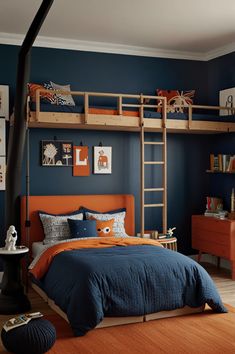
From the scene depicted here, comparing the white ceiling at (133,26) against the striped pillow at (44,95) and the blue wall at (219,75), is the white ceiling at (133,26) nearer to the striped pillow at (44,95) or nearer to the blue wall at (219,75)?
the blue wall at (219,75)

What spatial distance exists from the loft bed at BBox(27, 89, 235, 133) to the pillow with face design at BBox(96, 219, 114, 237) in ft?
3.95

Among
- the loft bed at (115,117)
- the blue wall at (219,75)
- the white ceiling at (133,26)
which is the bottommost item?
the loft bed at (115,117)

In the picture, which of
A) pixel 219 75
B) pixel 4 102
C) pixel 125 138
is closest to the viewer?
pixel 4 102

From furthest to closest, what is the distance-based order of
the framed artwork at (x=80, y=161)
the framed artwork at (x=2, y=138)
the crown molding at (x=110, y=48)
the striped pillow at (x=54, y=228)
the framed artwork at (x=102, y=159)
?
the framed artwork at (x=102, y=159)
the framed artwork at (x=80, y=161)
the crown molding at (x=110, y=48)
the framed artwork at (x=2, y=138)
the striped pillow at (x=54, y=228)

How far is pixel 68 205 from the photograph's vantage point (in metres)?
6.87

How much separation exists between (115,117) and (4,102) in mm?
1465

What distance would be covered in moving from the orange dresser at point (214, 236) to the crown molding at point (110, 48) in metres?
2.39

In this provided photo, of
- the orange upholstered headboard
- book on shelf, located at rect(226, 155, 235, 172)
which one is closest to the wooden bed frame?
the orange upholstered headboard

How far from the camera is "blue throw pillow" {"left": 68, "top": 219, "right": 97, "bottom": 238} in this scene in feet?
20.4

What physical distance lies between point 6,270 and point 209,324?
2153 millimetres

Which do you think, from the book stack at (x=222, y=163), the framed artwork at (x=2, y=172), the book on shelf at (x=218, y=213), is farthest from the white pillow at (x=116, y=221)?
the book stack at (x=222, y=163)

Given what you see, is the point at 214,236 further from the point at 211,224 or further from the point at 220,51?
the point at 220,51

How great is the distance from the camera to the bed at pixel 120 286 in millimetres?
4707

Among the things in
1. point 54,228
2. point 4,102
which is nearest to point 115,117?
point 4,102
